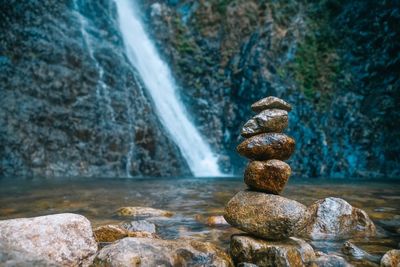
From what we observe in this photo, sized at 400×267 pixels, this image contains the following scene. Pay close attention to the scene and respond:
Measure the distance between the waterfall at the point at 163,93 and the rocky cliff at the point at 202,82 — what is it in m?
0.80

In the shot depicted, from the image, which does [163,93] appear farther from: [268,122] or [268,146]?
[268,146]

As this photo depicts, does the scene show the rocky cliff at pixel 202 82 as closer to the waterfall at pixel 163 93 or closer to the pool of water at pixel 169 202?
the waterfall at pixel 163 93

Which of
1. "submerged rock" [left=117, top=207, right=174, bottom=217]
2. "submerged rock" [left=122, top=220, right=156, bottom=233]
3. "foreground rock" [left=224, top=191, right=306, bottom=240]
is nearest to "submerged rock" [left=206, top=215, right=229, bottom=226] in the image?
"submerged rock" [left=117, top=207, right=174, bottom=217]

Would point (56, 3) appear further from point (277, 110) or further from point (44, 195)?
point (277, 110)

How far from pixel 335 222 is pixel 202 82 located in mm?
20970

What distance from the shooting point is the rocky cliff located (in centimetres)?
1892

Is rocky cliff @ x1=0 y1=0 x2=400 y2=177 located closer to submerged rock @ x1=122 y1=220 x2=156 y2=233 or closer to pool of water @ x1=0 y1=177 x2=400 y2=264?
pool of water @ x1=0 y1=177 x2=400 y2=264

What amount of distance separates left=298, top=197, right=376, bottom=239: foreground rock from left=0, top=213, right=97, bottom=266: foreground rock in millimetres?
3954

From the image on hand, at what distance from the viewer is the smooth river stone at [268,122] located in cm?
667

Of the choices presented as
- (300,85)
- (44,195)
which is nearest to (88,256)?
(44,195)

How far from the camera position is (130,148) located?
19672 millimetres

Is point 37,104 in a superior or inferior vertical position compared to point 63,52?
inferior

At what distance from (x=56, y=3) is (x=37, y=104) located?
7.10 metres

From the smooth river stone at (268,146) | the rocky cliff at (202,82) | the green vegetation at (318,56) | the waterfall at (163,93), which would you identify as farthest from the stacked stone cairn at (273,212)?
the green vegetation at (318,56)
